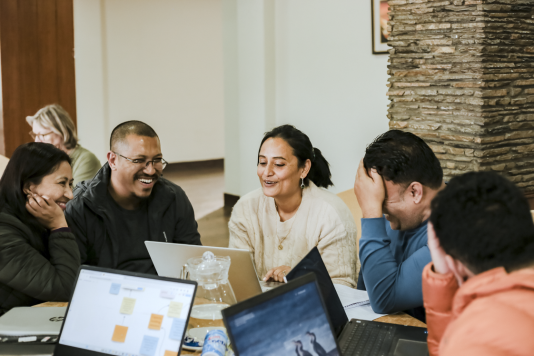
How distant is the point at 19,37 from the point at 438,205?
4554mm

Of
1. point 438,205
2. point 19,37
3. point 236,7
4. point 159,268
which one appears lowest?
point 159,268

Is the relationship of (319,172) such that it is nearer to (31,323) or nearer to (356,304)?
(356,304)

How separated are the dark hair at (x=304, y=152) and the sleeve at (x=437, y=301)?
4.08 ft

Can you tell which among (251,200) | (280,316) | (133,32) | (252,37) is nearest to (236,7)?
(252,37)

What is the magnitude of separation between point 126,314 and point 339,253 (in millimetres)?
1144

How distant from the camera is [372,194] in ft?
5.72

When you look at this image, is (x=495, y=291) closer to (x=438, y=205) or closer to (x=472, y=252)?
(x=472, y=252)

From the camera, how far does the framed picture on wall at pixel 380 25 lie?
4680 millimetres

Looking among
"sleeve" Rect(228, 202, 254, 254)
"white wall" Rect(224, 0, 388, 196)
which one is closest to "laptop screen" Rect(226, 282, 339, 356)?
"sleeve" Rect(228, 202, 254, 254)

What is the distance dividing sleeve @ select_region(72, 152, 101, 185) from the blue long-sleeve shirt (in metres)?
2.59

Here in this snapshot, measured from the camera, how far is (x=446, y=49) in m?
3.55

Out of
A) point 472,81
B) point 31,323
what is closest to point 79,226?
point 31,323

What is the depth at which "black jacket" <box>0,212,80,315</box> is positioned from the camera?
5.78ft

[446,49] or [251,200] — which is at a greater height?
[446,49]
